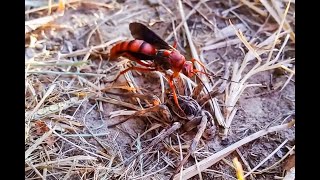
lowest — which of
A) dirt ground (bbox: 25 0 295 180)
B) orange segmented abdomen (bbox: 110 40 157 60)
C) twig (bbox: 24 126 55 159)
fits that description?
twig (bbox: 24 126 55 159)

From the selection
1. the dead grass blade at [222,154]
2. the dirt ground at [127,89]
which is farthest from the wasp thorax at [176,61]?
the dead grass blade at [222,154]

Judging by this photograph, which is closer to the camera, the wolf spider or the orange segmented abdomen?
the wolf spider

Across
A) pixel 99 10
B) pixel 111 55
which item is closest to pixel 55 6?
pixel 99 10

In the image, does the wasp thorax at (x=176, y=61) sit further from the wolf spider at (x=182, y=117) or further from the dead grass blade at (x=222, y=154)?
the dead grass blade at (x=222, y=154)

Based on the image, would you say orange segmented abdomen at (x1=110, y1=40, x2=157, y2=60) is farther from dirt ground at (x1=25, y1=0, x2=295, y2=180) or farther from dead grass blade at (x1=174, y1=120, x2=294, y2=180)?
dead grass blade at (x1=174, y1=120, x2=294, y2=180)

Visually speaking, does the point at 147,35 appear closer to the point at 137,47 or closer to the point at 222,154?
the point at 137,47

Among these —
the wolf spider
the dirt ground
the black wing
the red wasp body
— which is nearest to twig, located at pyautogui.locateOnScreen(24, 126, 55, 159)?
the dirt ground
